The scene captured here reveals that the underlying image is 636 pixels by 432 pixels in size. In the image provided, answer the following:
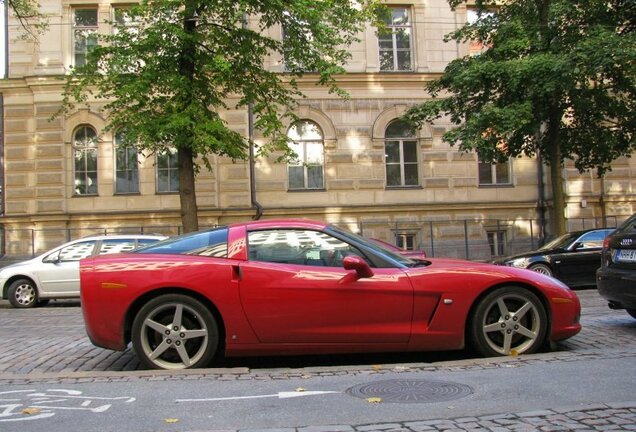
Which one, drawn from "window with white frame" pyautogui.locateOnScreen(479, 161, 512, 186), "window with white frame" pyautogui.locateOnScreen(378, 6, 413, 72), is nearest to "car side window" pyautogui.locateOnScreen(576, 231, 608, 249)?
"window with white frame" pyautogui.locateOnScreen(479, 161, 512, 186)

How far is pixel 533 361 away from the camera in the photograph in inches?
227

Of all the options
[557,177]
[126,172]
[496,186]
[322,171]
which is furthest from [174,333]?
[496,186]

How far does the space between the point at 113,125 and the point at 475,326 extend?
12.4 m

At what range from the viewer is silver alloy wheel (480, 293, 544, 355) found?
235 inches

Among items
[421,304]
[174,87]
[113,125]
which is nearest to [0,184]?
[113,125]

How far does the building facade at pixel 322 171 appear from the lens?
21.8 metres

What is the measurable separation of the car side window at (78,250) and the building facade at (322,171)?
7.46m

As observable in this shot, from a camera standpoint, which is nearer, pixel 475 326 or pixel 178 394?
pixel 178 394

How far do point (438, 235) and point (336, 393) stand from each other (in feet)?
59.8

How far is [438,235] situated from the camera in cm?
2256

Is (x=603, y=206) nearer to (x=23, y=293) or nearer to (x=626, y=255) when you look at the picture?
(x=626, y=255)

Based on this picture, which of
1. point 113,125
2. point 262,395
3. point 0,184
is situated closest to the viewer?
point 262,395

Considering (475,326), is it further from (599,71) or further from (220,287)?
(599,71)

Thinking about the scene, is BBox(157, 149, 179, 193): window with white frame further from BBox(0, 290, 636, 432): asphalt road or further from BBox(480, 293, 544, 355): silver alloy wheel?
BBox(480, 293, 544, 355): silver alloy wheel
